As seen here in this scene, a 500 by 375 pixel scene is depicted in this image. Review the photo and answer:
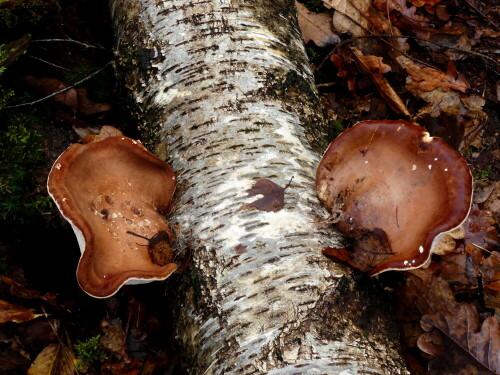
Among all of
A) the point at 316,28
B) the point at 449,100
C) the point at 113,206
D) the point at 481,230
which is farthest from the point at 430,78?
the point at 113,206

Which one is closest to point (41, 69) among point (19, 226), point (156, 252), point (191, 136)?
point (19, 226)

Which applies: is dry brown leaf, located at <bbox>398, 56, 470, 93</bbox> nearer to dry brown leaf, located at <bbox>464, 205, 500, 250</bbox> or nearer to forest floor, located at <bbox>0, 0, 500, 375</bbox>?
forest floor, located at <bbox>0, 0, 500, 375</bbox>

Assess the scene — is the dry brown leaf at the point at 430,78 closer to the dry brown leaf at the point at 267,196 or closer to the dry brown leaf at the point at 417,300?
the dry brown leaf at the point at 417,300

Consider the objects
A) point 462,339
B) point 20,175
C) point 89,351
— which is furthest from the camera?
point 89,351

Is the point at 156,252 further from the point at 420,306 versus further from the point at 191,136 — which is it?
the point at 420,306

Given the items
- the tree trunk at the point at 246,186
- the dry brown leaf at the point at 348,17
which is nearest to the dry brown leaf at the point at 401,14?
the dry brown leaf at the point at 348,17

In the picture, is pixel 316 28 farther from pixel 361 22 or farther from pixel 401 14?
pixel 401 14
